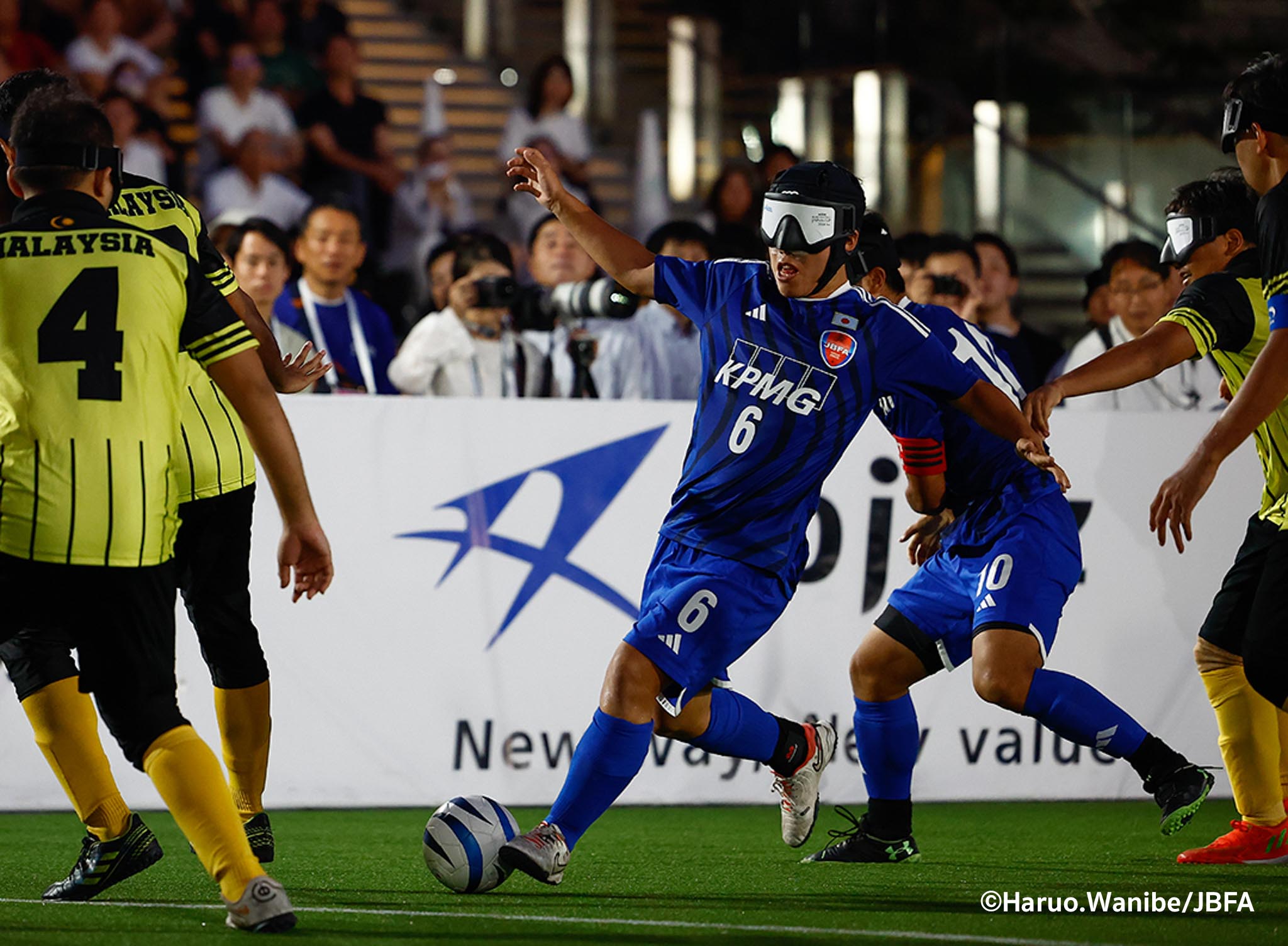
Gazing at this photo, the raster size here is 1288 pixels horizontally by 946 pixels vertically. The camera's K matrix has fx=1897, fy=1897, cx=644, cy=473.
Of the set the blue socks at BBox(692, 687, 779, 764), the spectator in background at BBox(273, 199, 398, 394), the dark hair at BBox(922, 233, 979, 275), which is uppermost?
the dark hair at BBox(922, 233, 979, 275)

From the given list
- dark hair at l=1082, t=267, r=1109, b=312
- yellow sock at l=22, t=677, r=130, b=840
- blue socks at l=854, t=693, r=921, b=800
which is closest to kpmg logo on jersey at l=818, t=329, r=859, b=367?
blue socks at l=854, t=693, r=921, b=800

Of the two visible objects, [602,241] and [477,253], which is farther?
[477,253]

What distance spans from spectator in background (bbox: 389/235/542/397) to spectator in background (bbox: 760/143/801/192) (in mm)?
4457

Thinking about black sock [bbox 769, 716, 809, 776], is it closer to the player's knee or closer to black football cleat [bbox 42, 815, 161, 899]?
the player's knee

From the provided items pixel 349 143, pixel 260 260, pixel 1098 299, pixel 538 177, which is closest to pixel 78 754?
pixel 538 177

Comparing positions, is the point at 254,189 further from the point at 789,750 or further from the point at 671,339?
the point at 789,750

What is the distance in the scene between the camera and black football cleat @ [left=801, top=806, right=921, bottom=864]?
6.33 metres

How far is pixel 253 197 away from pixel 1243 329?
7.31m

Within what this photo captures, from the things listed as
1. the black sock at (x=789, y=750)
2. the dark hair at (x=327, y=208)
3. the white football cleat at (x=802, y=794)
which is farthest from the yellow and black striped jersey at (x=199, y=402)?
the dark hair at (x=327, y=208)

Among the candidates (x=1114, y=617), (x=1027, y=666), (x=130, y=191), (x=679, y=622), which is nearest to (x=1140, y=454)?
(x=1114, y=617)

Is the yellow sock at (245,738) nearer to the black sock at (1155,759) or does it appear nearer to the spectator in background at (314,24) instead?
the black sock at (1155,759)

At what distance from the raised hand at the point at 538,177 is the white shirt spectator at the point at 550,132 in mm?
7726

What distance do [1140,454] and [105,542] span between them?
5.11m

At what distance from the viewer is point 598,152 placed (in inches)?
623
